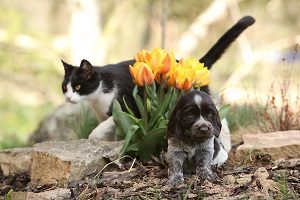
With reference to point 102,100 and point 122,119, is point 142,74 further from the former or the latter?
point 102,100

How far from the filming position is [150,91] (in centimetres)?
421

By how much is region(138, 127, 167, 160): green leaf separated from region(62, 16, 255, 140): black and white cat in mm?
691

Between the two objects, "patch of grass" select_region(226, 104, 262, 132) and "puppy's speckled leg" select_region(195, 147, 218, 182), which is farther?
"patch of grass" select_region(226, 104, 262, 132)

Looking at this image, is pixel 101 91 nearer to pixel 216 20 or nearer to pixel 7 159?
pixel 7 159

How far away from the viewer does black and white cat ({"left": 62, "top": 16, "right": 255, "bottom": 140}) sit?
16.1ft

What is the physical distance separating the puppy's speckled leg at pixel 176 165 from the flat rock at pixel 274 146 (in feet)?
2.45

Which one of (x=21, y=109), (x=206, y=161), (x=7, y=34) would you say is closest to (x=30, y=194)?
(x=206, y=161)

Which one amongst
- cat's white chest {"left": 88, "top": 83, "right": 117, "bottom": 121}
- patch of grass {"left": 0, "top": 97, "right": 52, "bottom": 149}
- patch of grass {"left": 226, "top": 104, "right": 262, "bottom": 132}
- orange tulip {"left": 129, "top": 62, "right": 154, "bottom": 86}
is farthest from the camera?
patch of grass {"left": 0, "top": 97, "right": 52, "bottom": 149}

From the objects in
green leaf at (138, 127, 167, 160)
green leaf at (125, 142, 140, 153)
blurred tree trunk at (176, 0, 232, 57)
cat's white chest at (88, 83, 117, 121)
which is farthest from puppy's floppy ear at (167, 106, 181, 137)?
blurred tree trunk at (176, 0, 232, 57)

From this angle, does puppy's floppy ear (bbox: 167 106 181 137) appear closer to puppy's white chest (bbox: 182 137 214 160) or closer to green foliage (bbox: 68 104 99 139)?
puppy's white chest (bbox: 182 137 214 160)

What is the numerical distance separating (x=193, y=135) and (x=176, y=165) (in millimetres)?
255

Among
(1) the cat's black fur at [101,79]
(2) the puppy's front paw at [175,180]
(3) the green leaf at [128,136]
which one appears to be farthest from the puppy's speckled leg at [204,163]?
(1) the cat's black fur at [101,79]

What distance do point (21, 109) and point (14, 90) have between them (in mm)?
1800

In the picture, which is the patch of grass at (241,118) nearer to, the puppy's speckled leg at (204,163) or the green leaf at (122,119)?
the green leaf at (122,119)
